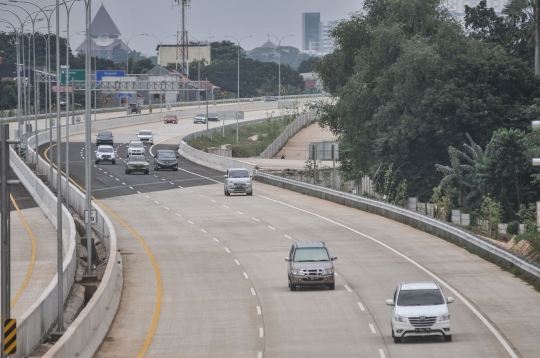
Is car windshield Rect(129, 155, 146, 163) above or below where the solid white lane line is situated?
above

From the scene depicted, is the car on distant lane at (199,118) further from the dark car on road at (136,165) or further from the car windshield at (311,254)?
the car windshield at (311,254)

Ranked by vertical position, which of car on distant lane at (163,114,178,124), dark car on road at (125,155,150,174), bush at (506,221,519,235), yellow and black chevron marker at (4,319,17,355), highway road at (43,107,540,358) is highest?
car on distant lane at (163,114,178,124)

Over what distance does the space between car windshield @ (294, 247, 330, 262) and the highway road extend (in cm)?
123

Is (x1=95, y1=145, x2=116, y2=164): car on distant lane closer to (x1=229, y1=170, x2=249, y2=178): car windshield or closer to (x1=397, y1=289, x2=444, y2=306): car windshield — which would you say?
(x1=229, y1=170, x2=249, y2=178): car windshield


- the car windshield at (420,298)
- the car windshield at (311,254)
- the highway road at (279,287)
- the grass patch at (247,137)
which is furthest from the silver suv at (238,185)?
the grass patch at (247,137)

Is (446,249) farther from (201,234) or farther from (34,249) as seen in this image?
(34,249)

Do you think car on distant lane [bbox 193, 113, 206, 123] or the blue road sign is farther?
the blue road sign

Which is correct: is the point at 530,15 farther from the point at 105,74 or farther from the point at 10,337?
the point at 10,337

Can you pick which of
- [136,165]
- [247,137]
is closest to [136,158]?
[136,165]

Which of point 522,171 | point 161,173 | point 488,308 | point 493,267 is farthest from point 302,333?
point 161,173

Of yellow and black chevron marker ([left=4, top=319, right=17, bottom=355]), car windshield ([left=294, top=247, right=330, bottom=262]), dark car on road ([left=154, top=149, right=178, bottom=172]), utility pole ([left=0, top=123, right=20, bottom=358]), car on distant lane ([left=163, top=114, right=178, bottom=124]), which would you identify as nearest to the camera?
utility pole ([left=0, top=123, right=20, bottom=358])

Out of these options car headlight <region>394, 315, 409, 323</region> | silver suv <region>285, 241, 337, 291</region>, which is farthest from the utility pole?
silver suv <region>285, 241, 337, 291</region>

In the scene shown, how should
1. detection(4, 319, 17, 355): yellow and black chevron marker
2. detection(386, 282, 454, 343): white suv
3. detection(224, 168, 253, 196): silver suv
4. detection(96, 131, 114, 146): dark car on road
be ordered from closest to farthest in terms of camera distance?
1. detection(4, 319, 17, 355): yellow and black chevron marker
2. detection(386, 282, 454, 343): white suv
3. detection(224, 168, 253, 196): silver suv
4. detection(96, 131, 114, 146): dark car on road

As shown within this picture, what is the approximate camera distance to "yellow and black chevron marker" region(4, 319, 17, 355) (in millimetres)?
22047
